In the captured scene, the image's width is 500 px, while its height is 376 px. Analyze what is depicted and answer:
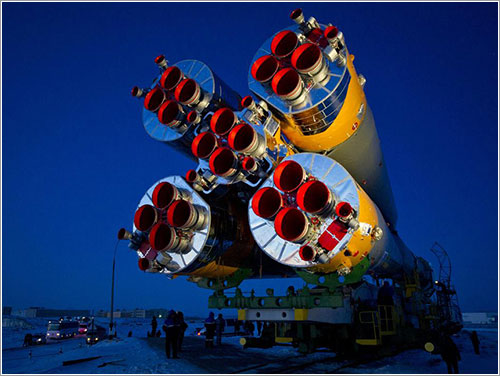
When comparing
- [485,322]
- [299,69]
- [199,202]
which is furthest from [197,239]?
[485,322]

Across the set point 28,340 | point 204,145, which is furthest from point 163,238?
point 28,340

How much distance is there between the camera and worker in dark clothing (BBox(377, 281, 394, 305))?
8789mm

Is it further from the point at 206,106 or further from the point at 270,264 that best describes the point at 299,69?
the point at 270,264

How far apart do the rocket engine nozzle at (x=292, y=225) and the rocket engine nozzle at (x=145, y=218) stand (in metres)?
2.99

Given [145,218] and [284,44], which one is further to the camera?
[145,218]

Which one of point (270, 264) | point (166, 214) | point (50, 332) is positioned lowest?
point (50, 332)

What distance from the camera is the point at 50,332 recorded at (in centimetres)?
2034

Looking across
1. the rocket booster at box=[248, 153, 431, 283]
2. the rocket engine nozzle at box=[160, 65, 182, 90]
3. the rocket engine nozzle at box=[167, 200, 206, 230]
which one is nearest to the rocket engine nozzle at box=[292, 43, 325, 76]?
the rocket booster at box=[248, 153, 431, 283]

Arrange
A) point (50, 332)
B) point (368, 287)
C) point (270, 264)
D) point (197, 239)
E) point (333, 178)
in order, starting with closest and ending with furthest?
point (333, 178), point (197, 239), point (368, 287), point (270, 264), point (50, 332)

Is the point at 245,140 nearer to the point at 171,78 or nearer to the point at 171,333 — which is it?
the point at 171,78

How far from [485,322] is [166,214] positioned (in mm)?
65445

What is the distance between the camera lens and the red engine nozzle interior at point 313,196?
6.11 m

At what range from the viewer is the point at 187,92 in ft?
26.6

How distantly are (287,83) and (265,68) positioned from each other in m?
0.68
